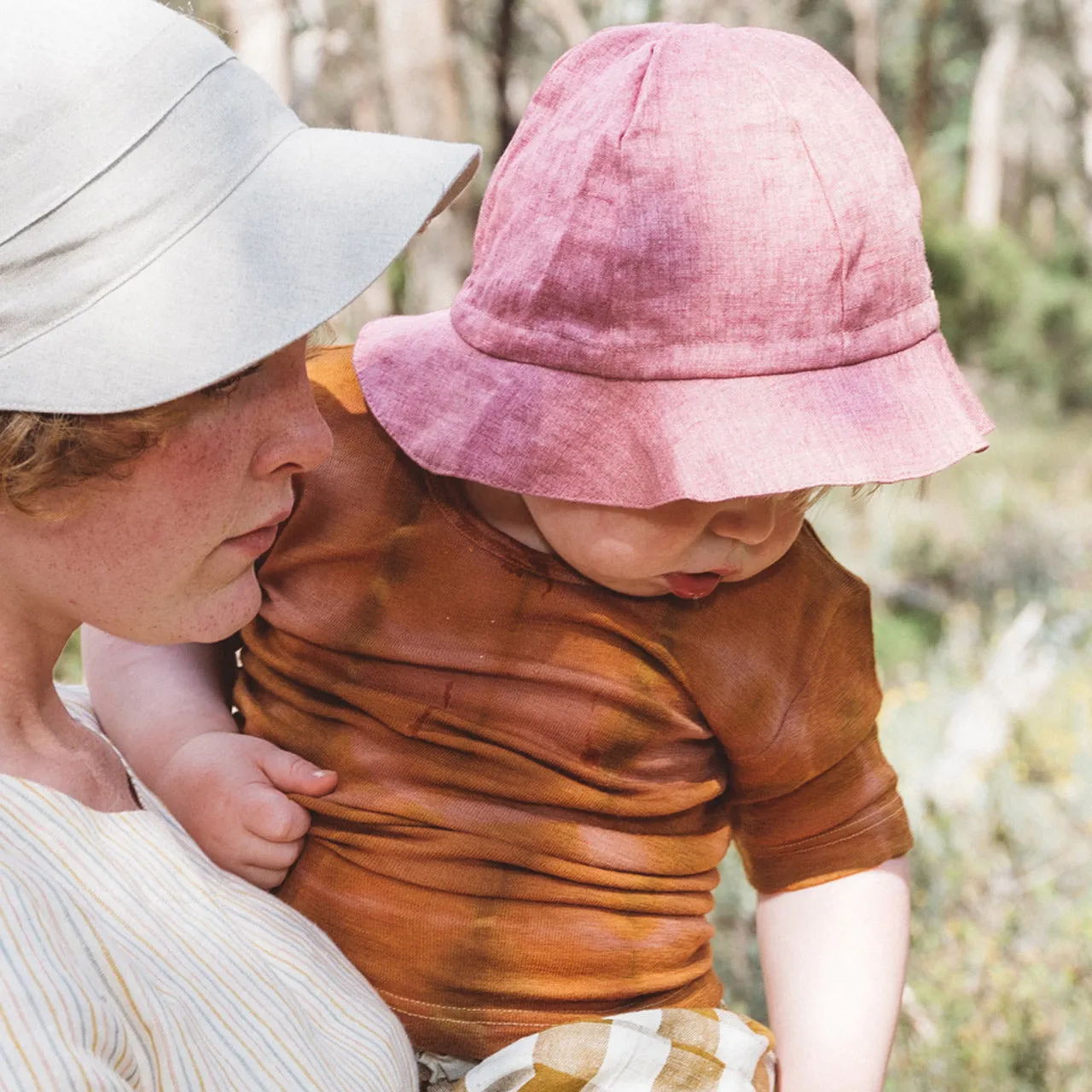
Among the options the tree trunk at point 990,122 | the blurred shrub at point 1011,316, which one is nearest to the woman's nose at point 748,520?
the blurred shrub at point 1011,316

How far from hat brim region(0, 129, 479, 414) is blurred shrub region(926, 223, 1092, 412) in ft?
48.7

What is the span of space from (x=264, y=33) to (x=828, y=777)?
A: 3.92 meters

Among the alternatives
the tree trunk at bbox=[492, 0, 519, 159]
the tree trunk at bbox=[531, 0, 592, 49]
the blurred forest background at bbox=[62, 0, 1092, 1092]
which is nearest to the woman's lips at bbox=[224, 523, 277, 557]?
the blurred forest background at bbox=[62, 0, 1092, 1092]

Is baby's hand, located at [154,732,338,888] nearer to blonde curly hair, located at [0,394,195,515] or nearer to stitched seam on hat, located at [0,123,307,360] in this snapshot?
blonde curly hair, located at [0,394,195,515]

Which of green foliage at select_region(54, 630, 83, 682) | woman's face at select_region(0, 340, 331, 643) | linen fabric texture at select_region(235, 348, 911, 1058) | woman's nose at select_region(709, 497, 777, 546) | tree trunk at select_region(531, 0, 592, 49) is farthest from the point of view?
tree trunk at select_region(531, 0, 592, 49)

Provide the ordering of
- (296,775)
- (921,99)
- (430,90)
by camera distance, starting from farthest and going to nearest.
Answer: (921,99) → (430,90) → (296,775)

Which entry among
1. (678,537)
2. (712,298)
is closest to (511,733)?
(678,537)

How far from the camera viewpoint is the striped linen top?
3.63ft

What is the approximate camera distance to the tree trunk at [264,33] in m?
4.71

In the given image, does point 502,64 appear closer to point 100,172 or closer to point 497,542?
point 497,542

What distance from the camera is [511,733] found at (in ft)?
5.56

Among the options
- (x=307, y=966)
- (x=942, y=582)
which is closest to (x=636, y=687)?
(x=307, y=966)

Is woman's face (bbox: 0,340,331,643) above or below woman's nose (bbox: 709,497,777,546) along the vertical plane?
above

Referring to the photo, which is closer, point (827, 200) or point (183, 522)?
point (183, 522)
